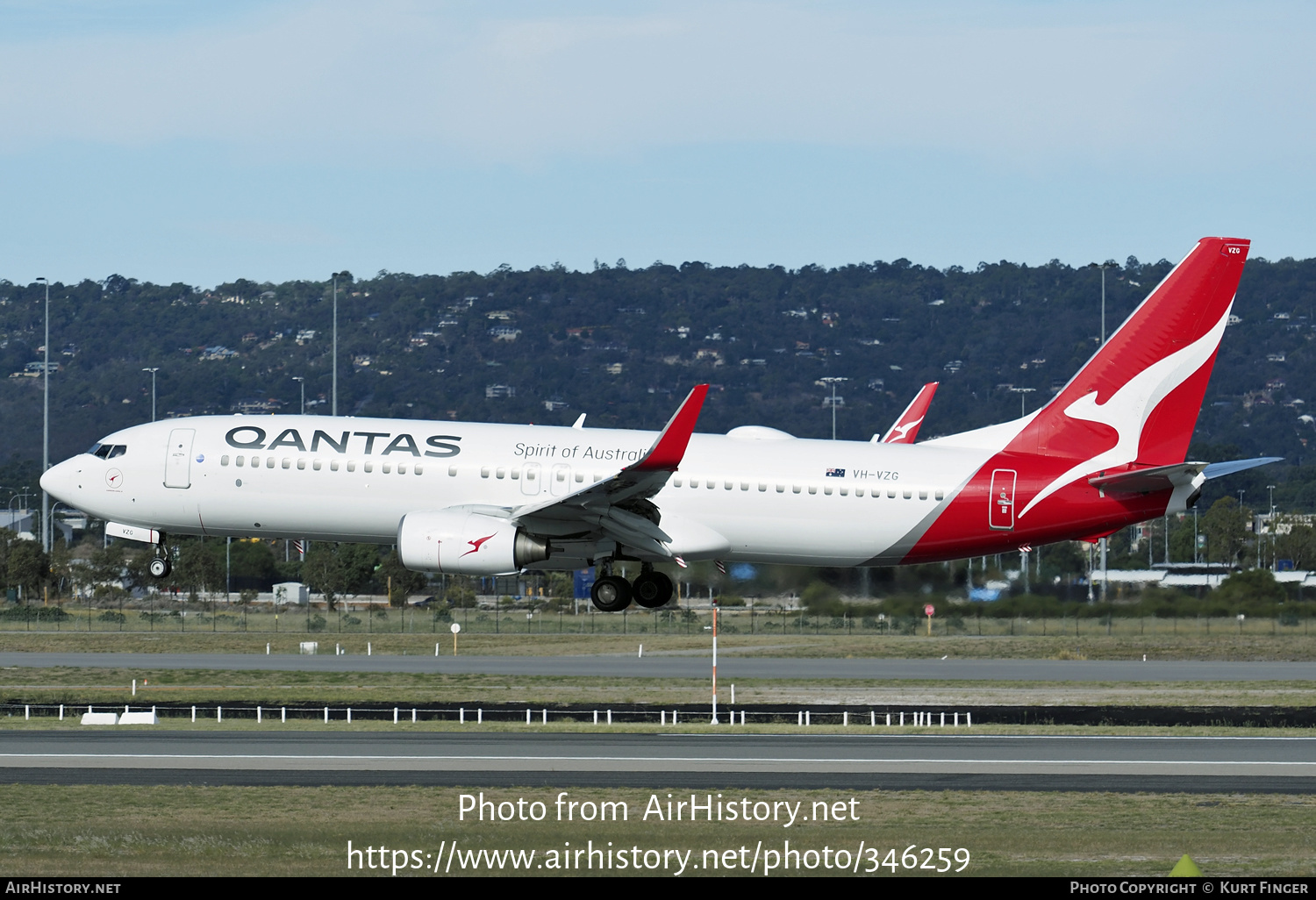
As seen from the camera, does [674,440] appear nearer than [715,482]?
Yes

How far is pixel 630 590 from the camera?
3984 centimetres

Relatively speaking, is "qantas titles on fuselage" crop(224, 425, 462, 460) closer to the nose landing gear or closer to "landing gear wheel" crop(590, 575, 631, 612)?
the nose landing gear

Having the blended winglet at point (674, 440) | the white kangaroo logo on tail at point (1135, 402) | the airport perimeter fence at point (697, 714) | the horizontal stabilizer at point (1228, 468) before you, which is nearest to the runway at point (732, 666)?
the airport perimeter fence at point (697, 714)

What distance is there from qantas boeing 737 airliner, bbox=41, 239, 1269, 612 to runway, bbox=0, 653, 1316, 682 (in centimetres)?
1954

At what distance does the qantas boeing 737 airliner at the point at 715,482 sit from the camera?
39.2 m

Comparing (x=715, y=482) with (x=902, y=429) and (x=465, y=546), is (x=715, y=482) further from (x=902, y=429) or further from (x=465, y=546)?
(x=902, y=429)

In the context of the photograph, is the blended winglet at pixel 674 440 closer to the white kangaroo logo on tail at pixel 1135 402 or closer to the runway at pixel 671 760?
the runway at pixel 671 760

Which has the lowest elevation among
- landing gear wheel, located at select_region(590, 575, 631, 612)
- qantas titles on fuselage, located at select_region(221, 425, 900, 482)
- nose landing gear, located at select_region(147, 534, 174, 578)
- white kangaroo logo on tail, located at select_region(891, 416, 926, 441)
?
landing gear wheel, located at select_region(590, 575, 631, 612)

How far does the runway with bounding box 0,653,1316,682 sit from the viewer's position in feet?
198

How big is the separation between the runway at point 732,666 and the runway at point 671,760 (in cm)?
1812

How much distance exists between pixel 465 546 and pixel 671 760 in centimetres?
671

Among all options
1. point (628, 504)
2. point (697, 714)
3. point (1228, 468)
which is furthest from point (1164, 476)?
point (697, 714)

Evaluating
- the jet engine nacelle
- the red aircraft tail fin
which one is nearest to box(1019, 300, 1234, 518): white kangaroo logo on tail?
the red aircraft tail fin

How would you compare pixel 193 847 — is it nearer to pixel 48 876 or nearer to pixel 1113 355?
pixel 48 876
